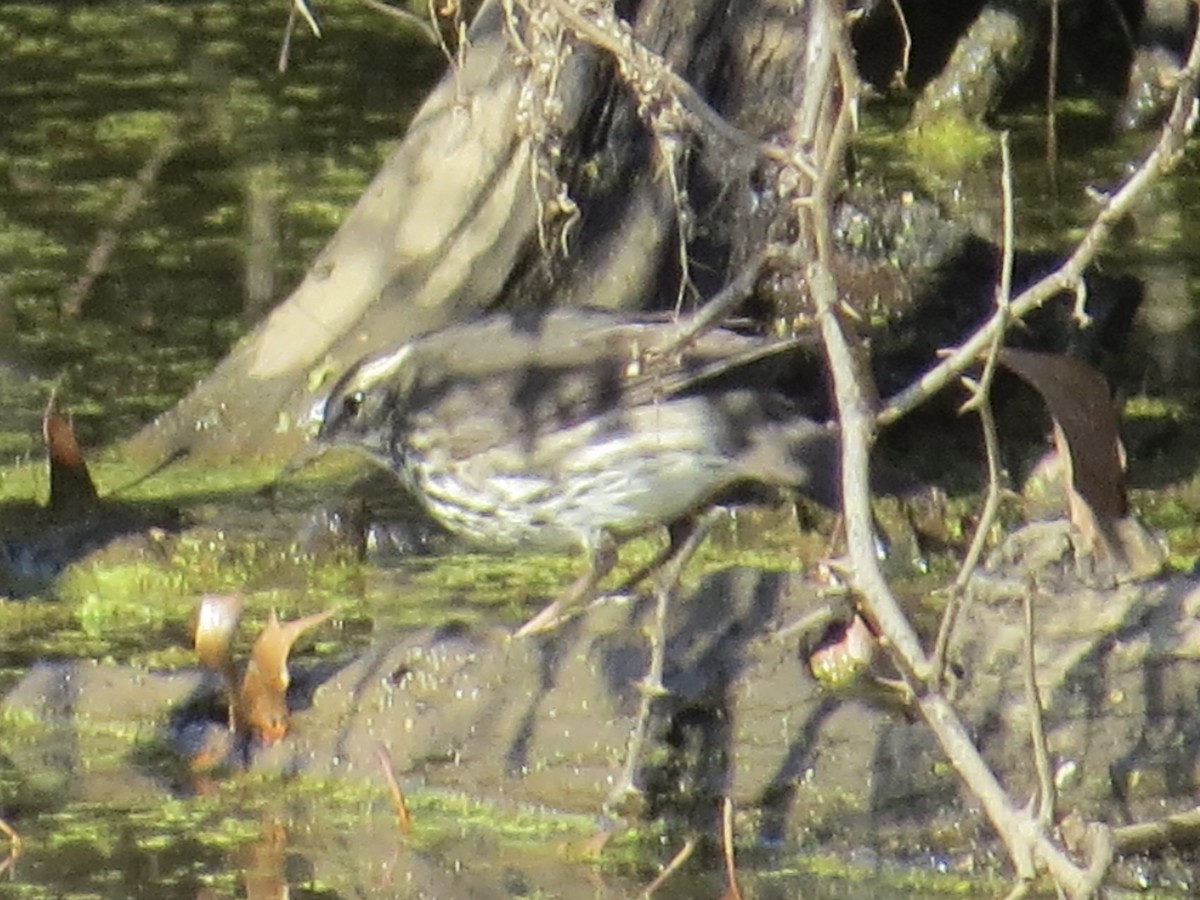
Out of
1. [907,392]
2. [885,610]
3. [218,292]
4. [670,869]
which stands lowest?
[670,869]

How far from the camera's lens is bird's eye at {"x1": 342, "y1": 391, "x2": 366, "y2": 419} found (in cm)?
691

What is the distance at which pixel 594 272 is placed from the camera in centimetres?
782

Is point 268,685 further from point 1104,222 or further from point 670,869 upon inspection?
point 1104,222

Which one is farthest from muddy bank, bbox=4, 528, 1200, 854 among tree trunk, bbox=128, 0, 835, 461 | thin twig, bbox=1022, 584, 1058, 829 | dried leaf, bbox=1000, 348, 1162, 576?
tree trunk, bbox=128, 0, 835, 461

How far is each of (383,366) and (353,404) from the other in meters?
0.12

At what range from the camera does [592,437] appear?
6309 mm

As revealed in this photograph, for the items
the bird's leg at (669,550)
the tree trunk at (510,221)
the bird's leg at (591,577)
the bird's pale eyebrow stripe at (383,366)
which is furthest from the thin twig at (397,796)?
the tree trunk at (510,221)

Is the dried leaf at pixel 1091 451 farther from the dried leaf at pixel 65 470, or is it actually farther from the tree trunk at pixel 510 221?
the dried leaf at pixel 65 470

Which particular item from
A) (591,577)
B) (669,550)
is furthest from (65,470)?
(669,550)

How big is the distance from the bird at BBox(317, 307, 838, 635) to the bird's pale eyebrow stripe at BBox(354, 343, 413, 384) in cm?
18

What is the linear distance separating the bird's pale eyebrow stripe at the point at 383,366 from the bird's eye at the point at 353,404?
35 mm

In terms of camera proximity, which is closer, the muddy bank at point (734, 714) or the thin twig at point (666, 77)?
the thin twig at point (666, 77)

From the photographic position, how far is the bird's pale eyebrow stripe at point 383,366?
22.5ft

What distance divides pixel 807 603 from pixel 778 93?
2521 millimetres
